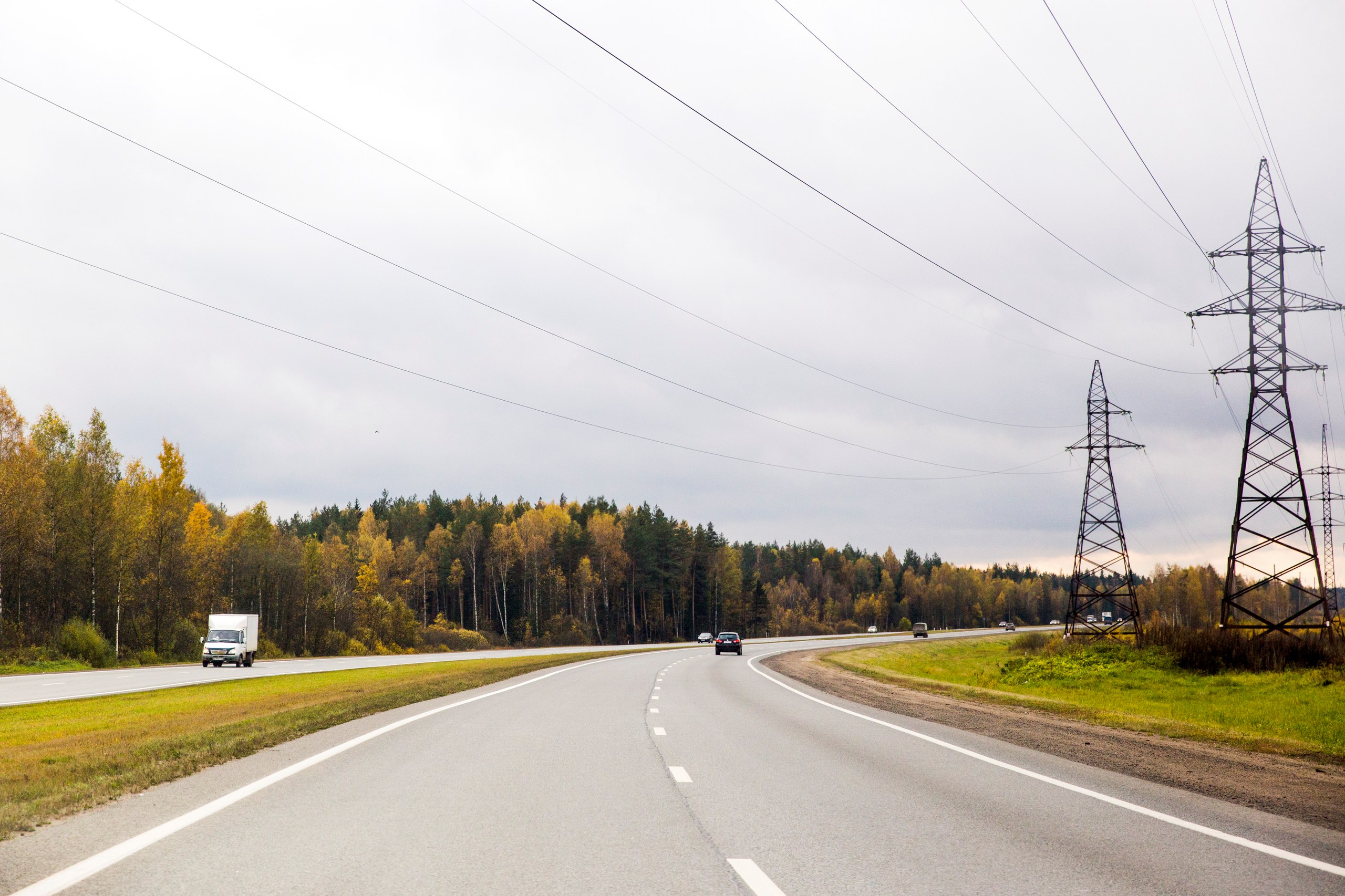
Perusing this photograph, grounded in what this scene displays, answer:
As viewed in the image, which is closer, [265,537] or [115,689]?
[115,689]

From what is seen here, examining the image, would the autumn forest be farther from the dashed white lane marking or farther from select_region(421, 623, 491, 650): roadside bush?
the dashed white lane marking

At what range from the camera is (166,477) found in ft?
255

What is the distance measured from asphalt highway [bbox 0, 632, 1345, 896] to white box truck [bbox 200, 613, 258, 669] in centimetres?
4010

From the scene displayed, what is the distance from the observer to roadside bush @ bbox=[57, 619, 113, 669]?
51938 millimetres

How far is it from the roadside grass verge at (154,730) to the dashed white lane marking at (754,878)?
5567mm

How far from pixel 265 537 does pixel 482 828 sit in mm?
114264

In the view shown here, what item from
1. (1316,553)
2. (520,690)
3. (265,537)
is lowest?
(520,690)

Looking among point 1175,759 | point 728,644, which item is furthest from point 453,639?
point 1175,759

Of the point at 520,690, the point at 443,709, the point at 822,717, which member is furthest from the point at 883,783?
the point at 520,690

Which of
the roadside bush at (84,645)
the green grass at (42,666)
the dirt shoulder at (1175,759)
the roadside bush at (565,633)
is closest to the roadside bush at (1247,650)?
the dirt shoulder at (1175,759)

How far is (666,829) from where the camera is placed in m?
7.97

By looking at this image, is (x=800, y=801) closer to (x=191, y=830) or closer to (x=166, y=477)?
(x=191, y=830)

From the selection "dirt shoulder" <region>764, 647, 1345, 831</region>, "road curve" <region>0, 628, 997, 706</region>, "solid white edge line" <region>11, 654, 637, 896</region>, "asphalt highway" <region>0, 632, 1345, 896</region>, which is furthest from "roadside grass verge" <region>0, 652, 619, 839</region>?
"dirt shoulder" <region>764, 647, 1345, 831</region>

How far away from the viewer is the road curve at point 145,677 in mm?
30312
